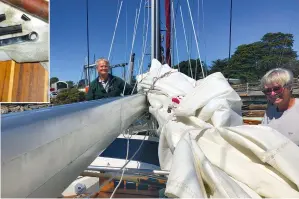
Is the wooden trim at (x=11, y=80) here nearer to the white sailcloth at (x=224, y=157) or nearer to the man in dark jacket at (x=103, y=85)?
the man in dark jacket at (x=103, y=85)

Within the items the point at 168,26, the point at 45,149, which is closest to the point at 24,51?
the point at 168,26

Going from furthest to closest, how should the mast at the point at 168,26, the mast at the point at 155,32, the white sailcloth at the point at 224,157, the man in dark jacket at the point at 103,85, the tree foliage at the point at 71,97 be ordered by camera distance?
1. the mast at the point at 168,26
2. the mast at the point at 155,32
3. the tree foliage at the point at 71,97
4. the man in dark jacket at the point at 103,85
5. the white sailcloth at the point at 224,157

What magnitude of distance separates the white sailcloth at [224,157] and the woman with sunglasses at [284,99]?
0.14 m

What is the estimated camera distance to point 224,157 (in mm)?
553

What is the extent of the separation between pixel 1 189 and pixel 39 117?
110mm

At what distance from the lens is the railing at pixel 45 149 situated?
25 cm

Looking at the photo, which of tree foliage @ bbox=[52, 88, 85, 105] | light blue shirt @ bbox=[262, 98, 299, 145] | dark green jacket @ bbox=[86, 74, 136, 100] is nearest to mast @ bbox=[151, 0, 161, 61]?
tree foliage @ bbox=[52, 88, 85, 105]

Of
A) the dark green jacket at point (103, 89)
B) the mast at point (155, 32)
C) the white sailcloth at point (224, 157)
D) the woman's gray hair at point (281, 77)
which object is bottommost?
the white sailcloth at point (224, 157)

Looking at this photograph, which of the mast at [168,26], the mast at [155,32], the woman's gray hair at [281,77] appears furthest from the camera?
the mast at [168,26]

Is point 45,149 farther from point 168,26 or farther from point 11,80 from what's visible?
point 11,80

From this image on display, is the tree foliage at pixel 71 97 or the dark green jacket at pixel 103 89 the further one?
the tree foliage at pixel 71 97

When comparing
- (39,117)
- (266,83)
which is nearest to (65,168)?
(39,117)

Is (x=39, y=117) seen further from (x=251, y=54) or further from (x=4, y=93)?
(x=251, y=54)

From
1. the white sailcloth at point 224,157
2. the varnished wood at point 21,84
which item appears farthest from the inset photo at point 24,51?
the white sailcloth at point 224,157
